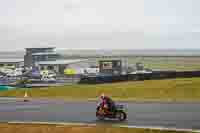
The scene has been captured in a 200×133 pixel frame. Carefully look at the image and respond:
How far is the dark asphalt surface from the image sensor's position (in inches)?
607

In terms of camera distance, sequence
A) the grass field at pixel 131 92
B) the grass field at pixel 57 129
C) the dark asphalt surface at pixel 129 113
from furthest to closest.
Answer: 1. the grass field at pixel 131 92
2. the dark asphalt surface at pixel 129 113
3. the grass field at pixel 57 129

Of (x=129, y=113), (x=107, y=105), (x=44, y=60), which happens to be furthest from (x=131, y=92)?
(x=44, y=60)

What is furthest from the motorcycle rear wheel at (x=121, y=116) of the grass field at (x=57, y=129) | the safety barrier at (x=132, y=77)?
the safety barrier at (x=132, y=77)

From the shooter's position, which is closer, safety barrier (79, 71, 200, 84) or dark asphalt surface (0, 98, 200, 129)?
dark asphalt surface (0, 98, 200, 129)

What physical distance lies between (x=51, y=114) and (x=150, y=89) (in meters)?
11.8

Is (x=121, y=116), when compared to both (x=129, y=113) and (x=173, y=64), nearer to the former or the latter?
(x=129, y=113)

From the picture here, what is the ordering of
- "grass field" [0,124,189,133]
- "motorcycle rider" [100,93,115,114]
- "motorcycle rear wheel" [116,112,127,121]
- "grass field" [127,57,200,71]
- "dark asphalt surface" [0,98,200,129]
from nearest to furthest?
"grass field" [0,124,189,133] → "dark asphalt surface" [0,98,200,129] → "motorcycle rear wheel" [116,112,127,121] → "motorcycle rider" [100,93,115,114] → "grass field" [127,57,200,71]

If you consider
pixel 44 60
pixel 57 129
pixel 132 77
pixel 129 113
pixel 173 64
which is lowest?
pixel 57 129

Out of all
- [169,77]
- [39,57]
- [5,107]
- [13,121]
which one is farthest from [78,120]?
[39,57]

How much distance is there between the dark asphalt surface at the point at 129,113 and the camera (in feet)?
50.5

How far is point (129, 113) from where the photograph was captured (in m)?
18.0

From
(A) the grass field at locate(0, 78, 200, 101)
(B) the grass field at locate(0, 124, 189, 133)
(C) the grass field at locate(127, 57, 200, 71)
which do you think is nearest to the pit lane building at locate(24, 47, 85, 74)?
(C) the grass field at locate(127, 57, 200, 71)

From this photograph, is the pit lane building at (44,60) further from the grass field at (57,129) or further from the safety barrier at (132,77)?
the grass field at (57,129)

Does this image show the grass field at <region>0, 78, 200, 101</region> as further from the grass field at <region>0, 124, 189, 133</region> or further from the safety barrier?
the grass field at <region>0, 124, 189, 133</region>
